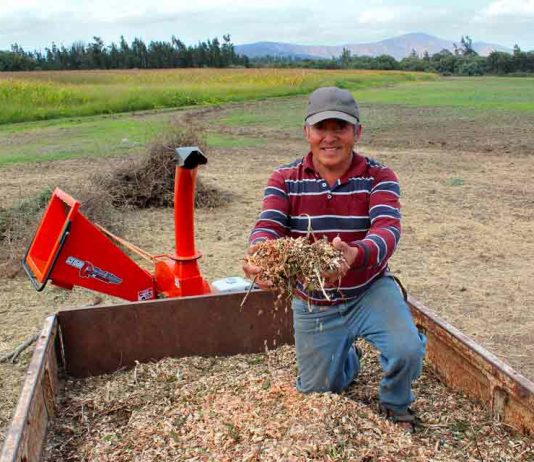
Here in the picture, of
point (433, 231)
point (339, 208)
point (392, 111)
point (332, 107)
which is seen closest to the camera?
point (332, 107)

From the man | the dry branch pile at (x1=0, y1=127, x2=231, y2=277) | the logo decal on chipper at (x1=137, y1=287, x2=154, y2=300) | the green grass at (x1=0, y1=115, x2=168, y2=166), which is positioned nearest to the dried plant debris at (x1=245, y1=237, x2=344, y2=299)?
the man

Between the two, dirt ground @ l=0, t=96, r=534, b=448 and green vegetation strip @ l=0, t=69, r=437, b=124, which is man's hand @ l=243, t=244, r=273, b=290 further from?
green vegetation strip @ l=0, t=69, r=437, b=124

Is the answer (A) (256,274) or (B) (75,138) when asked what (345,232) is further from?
(B) (75,138)

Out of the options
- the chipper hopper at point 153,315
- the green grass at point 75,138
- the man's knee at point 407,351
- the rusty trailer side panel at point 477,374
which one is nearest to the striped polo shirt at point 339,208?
the man's knee at point 407,351

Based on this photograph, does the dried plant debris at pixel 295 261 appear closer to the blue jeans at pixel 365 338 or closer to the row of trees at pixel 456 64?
the blue jeans at pixel 365 338

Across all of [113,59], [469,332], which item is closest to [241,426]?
[469,332]

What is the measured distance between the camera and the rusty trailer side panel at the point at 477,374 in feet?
10.0

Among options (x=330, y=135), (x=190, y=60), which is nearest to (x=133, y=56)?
(x=190, y=60)

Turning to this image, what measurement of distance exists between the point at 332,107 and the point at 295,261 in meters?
0.81

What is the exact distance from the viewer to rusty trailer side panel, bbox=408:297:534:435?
3.06m

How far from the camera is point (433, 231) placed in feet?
26.0

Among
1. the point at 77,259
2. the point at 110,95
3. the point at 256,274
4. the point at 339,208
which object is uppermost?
the point at 339,208

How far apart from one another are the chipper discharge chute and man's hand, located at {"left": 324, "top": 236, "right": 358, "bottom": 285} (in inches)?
48.8

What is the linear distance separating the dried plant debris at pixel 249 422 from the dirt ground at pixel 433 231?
0.79 m
